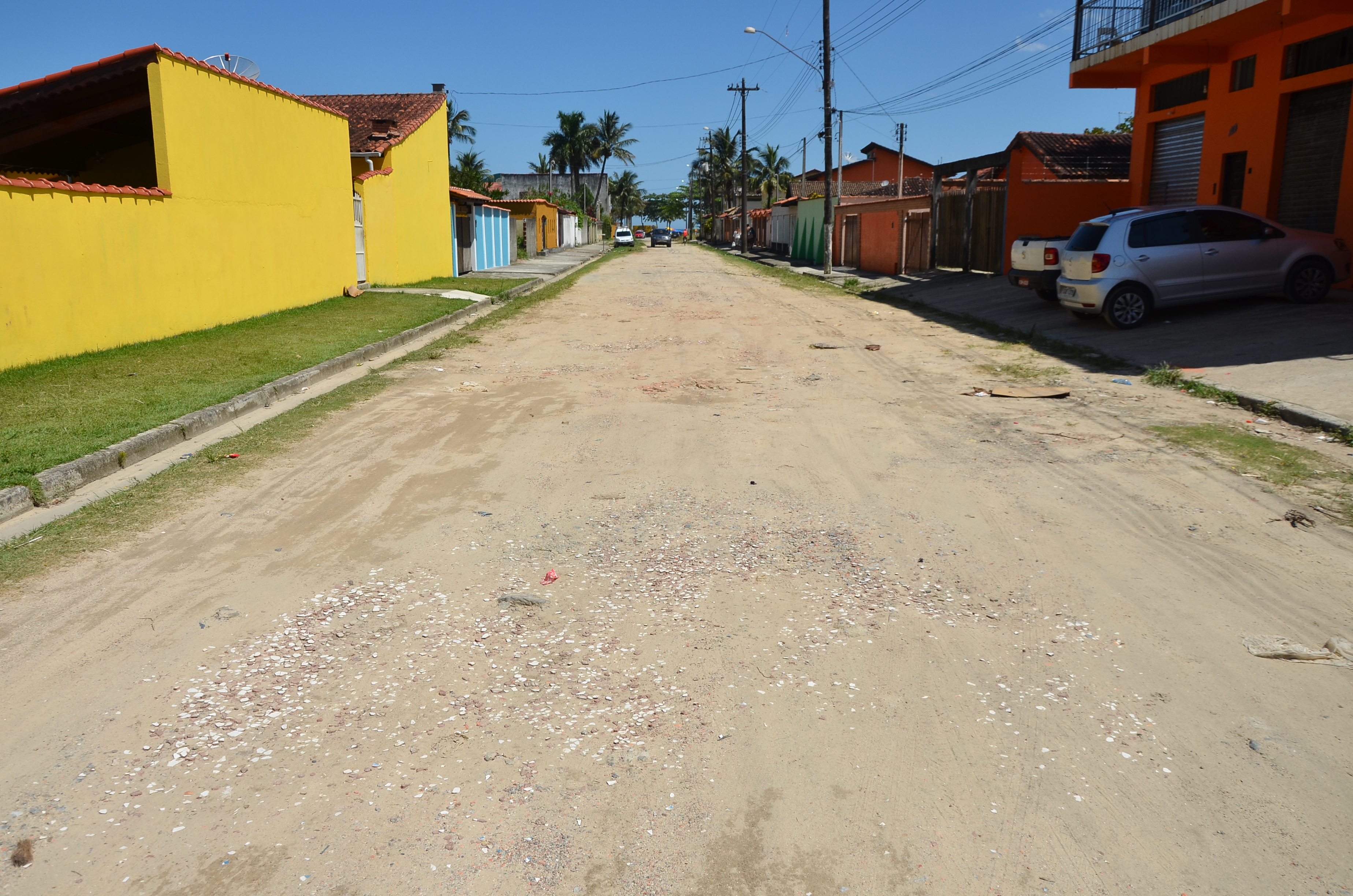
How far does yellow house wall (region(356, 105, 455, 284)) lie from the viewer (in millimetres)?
24500

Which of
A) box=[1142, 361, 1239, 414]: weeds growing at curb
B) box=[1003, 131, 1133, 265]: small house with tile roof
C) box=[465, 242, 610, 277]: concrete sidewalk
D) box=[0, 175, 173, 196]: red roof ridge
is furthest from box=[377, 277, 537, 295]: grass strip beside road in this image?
box=[1142, 361, 1239, 414]: weeds growing at curb

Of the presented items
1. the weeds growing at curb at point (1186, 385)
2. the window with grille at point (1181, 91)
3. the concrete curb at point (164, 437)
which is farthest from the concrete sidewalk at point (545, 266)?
the weeds growing at curb at point (1186, 385)

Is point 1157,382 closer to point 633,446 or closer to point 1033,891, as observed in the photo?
point 633,446

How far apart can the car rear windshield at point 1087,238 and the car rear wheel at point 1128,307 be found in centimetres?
74

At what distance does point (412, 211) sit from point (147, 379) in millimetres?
18019

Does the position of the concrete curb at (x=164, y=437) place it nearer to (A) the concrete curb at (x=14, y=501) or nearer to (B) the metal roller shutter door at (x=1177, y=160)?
(A) the concrete curb at (x=14, y=501)

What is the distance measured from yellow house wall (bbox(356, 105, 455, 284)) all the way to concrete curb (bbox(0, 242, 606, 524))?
1155 cm

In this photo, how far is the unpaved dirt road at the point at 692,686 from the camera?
298cm

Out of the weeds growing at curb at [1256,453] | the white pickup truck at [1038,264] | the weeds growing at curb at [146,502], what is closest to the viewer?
the weeds growing at curb at [146,502]

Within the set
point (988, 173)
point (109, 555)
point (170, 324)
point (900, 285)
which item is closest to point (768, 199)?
point (988, 173)

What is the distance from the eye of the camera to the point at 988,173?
34156mm

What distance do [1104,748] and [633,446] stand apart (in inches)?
199

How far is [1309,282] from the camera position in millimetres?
13891

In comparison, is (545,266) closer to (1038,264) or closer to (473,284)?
(473,284)
